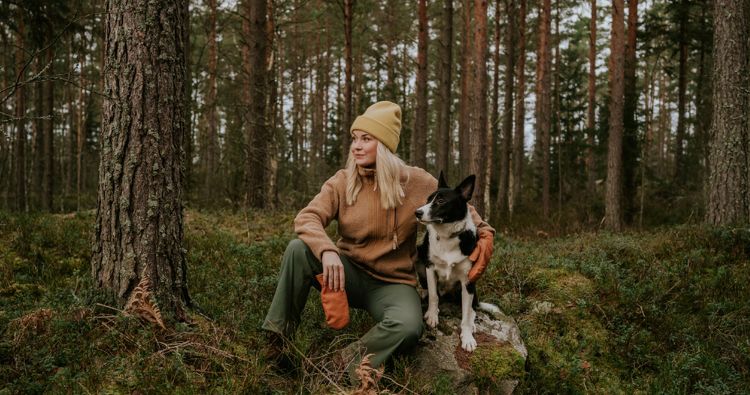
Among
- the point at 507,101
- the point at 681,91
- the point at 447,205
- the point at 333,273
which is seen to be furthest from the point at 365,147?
the point at 681,91

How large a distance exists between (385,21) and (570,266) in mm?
20229

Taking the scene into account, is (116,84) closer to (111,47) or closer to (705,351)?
(111,47)

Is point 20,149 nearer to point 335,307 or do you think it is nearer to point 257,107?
point 257,107

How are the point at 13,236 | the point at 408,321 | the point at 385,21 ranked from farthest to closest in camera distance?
1. the point at 385,21
2. the point at 13,236
3. the point at 408,321

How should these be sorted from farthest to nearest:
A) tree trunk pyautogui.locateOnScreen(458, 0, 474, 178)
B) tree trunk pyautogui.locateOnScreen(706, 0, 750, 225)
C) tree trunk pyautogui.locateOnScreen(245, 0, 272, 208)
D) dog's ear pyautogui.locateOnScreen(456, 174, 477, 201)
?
tree trunk pyautogui.locateOnScreen(458, 0, 474, 178) → tree trunk pyautogui.locateOnScreen(245, 0, 272, 208) → tree trunk pyautogui.locateOnScreen(706, 0, 750, 225) → dog's ear pyautogui.locateOnScreen(456, 174, 477, 201)

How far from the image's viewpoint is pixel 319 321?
4703 mm

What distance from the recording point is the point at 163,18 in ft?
12.8

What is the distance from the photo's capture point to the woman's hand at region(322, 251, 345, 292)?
359 centimetres

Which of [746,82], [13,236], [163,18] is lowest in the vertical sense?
[13,236]

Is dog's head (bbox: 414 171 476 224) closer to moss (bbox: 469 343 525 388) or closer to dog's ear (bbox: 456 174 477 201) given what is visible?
dog's ear (bbox: 456 174 477 201)

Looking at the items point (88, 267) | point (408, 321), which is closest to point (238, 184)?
point (88, 267)

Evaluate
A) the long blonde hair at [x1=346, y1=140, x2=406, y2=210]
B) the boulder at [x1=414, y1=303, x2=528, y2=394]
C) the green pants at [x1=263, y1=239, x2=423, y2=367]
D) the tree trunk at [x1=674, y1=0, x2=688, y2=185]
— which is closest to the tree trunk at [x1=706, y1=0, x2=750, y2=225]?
the boulder at [x1=414, y1=303, x2=528, y2=394]

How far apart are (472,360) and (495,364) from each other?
0.19 m

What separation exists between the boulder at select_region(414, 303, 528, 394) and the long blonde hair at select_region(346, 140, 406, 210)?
1202 mm
